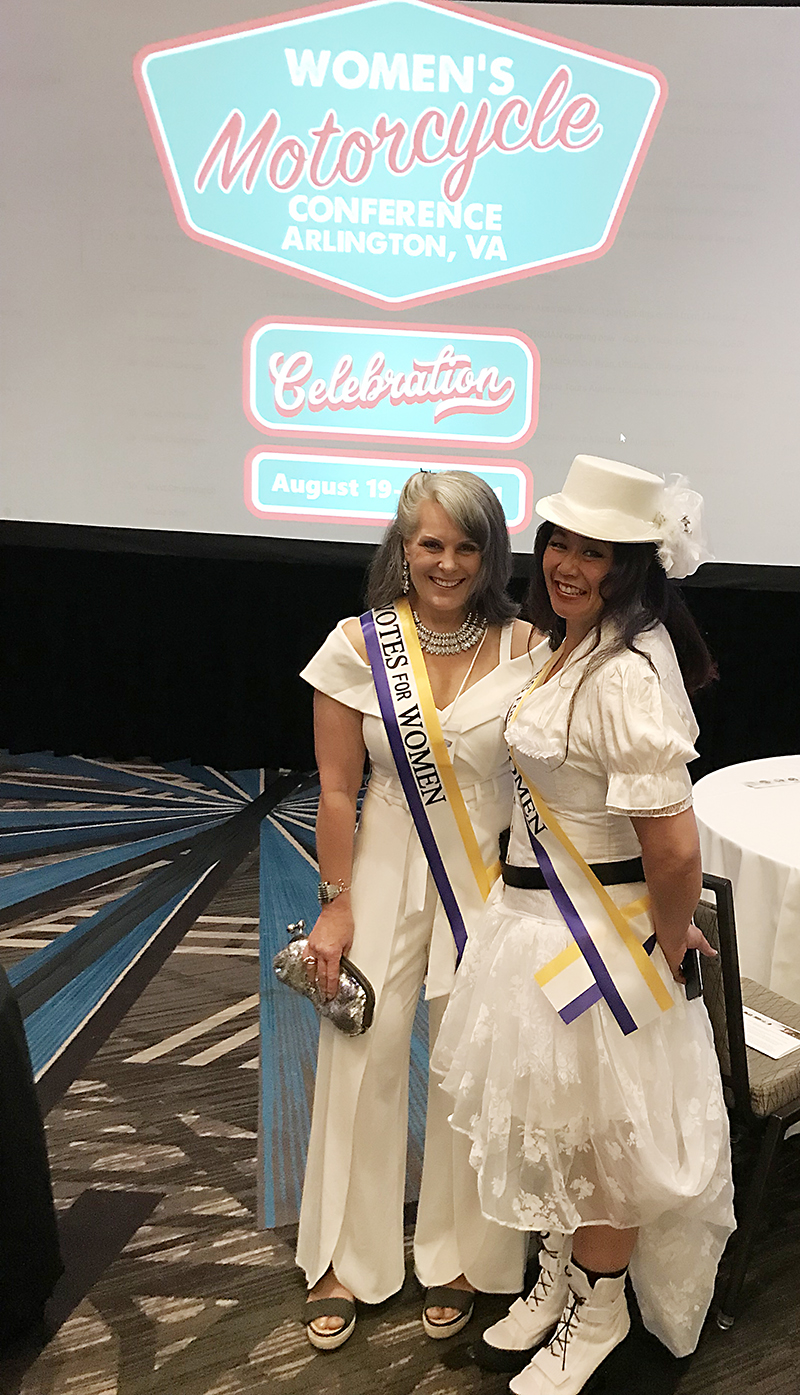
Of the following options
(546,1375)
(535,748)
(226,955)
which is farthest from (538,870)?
(226,955)

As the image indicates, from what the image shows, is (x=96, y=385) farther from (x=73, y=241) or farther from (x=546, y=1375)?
(x=546, y=1375)

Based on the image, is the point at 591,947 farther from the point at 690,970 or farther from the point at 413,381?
the point at 413,381

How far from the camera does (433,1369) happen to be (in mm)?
1651

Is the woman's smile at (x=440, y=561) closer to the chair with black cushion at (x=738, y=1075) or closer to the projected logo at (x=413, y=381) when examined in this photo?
the chair with black cushion at (x=738, y=1075)

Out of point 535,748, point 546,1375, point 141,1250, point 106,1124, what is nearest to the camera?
point 535,748

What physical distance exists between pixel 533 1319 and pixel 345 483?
3.17 m

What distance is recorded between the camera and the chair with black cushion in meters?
1.66

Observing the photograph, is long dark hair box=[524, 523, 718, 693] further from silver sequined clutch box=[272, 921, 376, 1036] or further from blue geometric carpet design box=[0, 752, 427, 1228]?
blue geometric carpet design box=[0, 752, 427, 1228]

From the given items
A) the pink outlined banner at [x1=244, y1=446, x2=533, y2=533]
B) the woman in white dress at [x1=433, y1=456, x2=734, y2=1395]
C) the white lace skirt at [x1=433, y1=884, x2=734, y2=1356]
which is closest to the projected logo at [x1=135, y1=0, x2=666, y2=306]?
the pink outlined banner at [x1=244, y1=446, x2=533, y2=533]

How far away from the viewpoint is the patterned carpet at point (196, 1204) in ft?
5.39

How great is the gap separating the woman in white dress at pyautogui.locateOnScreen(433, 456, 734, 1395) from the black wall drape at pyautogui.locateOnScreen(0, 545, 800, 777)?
3.30m

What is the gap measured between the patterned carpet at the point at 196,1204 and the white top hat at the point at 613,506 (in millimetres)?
1315

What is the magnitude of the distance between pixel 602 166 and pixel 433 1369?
151 inches

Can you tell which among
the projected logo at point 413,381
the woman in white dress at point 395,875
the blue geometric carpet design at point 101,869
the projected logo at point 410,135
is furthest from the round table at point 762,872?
the projected logo at point 410,135
